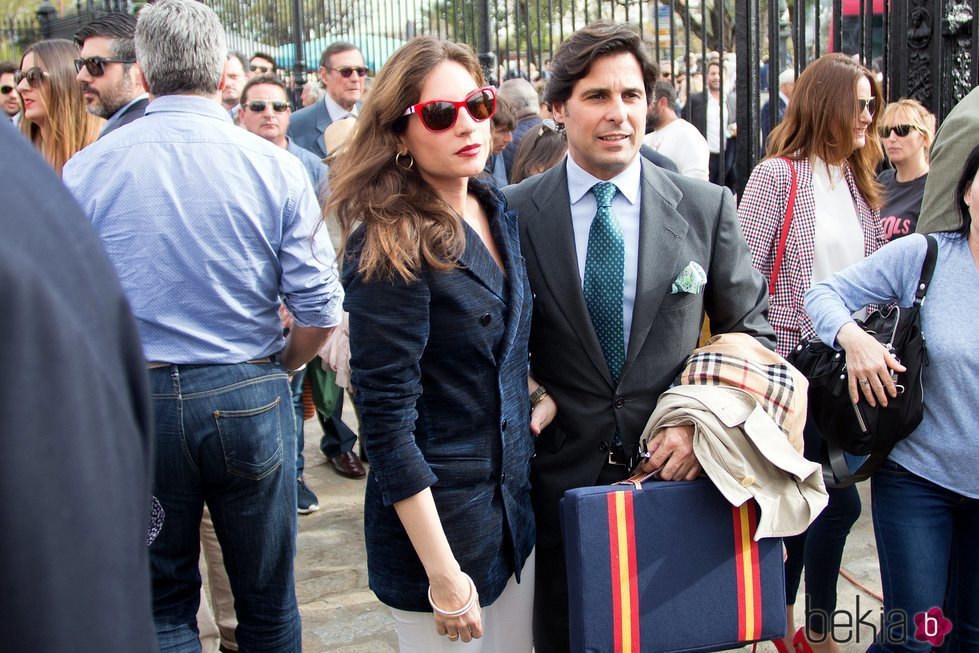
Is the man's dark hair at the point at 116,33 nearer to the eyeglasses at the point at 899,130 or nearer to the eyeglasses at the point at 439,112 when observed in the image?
the eyeglasses at the point at 439,112

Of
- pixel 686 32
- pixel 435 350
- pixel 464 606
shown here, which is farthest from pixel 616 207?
pixel 686 32

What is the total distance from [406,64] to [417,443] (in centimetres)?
88

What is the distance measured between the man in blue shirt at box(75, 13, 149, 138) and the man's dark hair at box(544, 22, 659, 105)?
1880 millimetres

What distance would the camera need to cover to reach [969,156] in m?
2.76

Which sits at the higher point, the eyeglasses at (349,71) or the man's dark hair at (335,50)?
the man's dark hair at (335,50)

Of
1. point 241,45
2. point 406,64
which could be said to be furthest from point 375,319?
point 241,45

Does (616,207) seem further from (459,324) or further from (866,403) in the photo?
(866,403)

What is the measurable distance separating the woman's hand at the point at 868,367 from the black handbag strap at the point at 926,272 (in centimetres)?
18

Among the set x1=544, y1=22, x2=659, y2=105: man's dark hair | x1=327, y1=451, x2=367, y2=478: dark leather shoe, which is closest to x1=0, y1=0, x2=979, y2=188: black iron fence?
x1=544, y1=22, x2=659, y2=105: man's dark hair

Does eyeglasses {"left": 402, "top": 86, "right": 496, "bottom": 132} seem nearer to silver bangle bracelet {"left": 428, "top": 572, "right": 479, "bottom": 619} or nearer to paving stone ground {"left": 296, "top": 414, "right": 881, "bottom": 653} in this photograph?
silver bangle bracelet {"left": 428, "top": 572, "right": 479, "bottom": 619}

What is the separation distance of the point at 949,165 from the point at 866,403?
33.3 inches

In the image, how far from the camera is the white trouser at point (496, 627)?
7.39 ft

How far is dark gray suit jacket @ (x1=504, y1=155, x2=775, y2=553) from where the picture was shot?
7.84 ft

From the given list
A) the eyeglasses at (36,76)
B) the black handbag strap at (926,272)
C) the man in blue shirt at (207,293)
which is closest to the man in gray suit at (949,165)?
the black handbag strap at (926,272)
